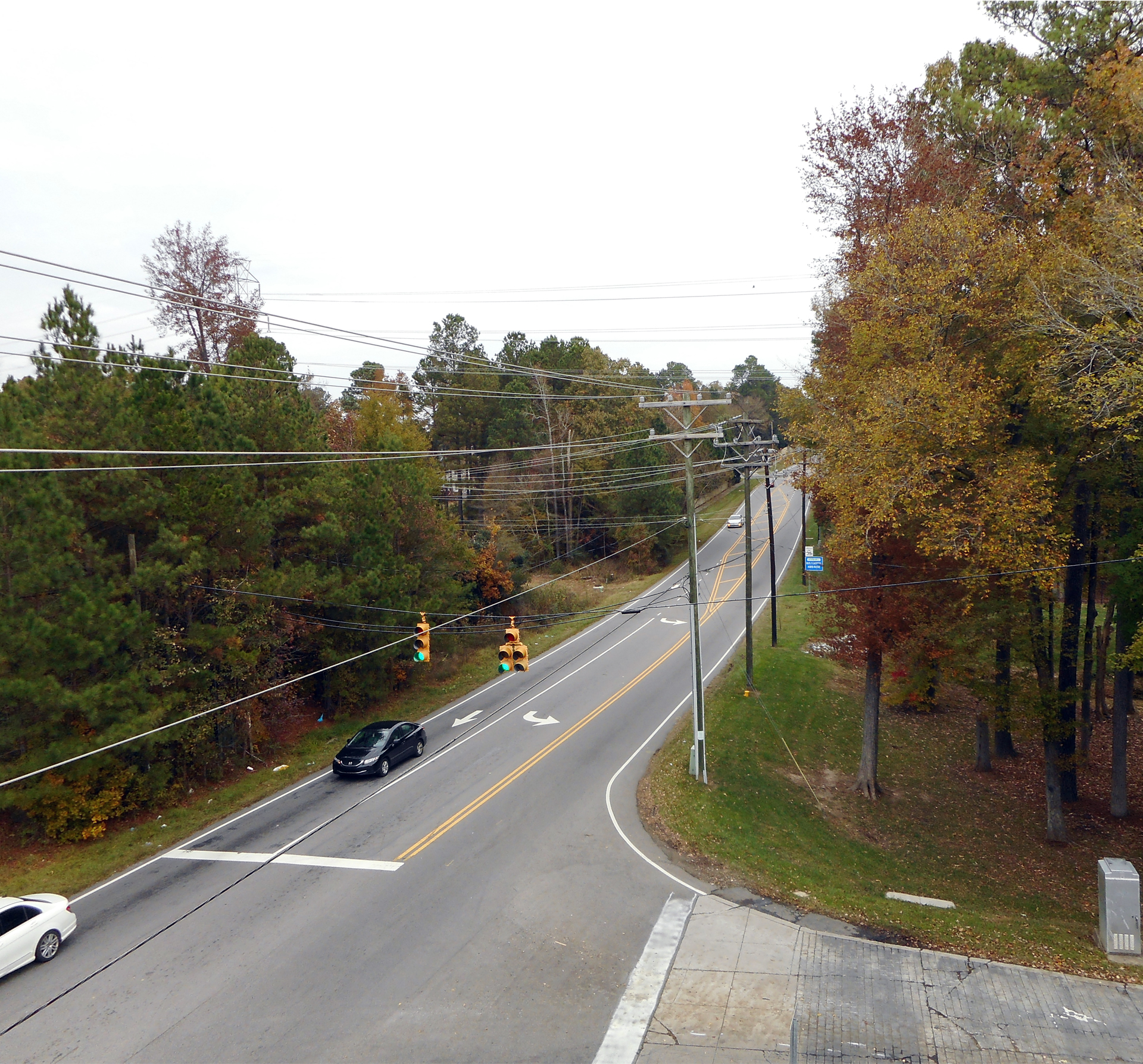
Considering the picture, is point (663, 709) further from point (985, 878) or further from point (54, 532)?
point (54, 532)

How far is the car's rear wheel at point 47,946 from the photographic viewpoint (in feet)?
41.1

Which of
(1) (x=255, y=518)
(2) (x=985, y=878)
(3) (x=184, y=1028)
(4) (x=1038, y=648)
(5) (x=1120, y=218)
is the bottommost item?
(2) (x=985, y=878)

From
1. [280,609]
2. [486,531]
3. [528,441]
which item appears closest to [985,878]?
[280,609]

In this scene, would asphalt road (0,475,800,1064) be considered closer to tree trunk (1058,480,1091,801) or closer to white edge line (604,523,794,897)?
white edge line (604,523,794,897)

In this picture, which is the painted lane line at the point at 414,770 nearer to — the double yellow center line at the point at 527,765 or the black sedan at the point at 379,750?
the black sedan at the point at 379,750

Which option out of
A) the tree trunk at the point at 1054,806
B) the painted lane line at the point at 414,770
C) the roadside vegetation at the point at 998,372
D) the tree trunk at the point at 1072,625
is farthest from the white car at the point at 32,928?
Answer: the tree trunk at the point at 1054,806

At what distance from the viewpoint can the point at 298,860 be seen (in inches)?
643

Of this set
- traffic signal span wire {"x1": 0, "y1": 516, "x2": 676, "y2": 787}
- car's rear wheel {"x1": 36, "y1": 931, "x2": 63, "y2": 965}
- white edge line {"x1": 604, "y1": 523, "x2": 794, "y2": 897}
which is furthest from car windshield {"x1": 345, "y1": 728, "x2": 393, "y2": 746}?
car's rear wheel {"x1": 36, "y1": 931, "x2": 63, "y2": 965}

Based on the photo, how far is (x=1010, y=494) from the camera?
14.5 m

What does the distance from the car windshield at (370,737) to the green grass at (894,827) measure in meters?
8.11

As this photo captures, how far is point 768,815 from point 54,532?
1855 cm

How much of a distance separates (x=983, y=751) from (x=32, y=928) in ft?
83.1

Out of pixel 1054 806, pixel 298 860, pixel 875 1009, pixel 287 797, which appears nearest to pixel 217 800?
pixel 287 797

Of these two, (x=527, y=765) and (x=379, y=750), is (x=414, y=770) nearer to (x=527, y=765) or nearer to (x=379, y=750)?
(x=379, y=750)
